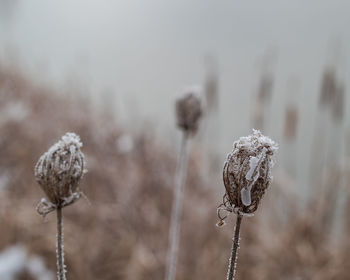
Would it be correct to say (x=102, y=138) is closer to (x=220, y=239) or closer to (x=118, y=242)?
(x=118, y=242)

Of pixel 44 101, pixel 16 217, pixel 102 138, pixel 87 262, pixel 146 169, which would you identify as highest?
pixel 44 101

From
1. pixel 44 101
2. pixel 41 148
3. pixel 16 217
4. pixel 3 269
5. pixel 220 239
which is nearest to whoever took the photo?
pixel 3 269

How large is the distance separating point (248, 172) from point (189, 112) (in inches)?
34.8

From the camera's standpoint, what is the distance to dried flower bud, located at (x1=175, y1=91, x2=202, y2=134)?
4.78 ft

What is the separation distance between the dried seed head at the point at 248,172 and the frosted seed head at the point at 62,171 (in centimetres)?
25

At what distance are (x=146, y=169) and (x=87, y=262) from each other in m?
0.87

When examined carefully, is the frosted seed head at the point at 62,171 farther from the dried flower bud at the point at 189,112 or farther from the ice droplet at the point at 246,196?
the dried flower bud at the point at 189,112

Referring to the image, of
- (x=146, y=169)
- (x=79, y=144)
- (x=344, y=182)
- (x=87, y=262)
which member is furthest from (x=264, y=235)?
(x=79, y=144)

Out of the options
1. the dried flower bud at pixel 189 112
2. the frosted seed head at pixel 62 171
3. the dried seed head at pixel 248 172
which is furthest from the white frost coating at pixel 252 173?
the dried flower bud at pixel 189 112

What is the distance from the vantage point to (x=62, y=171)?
0.67 metres

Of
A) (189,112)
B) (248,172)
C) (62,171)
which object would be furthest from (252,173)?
(189,112)

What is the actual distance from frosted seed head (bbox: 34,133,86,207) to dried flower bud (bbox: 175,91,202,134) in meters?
0.79

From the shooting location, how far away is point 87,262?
2.61 meters

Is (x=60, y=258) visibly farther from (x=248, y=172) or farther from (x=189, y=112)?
(x=189, y=112)
